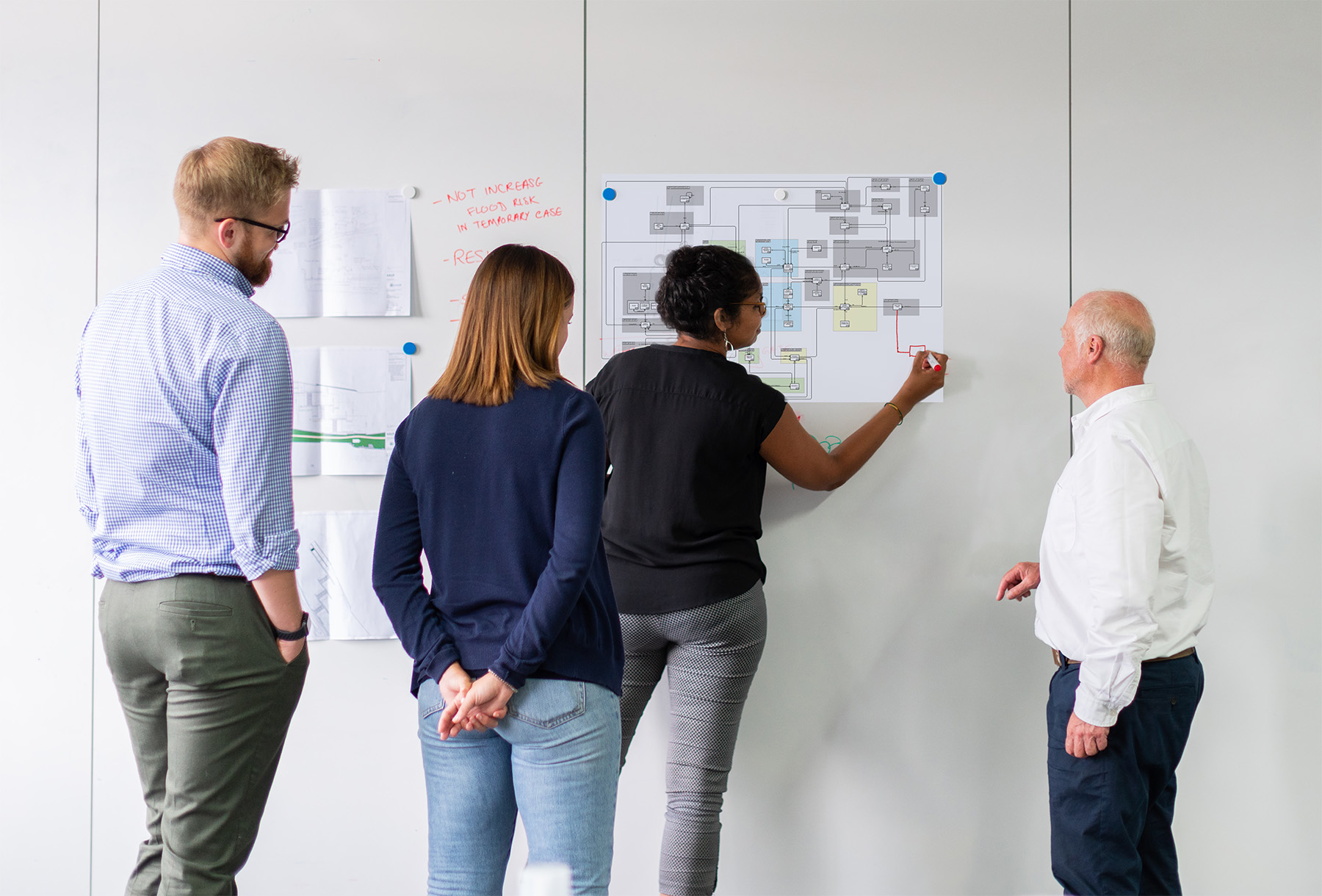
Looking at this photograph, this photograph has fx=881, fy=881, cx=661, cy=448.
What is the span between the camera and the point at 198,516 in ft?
4.34

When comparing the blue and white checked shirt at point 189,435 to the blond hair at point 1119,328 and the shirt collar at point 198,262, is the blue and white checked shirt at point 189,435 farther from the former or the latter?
the blond hair at point 1119,328

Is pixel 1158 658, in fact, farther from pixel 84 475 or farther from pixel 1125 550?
pixel 84 475

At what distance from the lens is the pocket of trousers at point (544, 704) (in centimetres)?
127

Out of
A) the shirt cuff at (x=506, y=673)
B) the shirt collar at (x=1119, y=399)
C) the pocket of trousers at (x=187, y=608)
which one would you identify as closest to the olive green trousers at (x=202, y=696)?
the pocket of trousers at (x=187, y=608)

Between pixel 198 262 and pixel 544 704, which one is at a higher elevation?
pixel 198 262

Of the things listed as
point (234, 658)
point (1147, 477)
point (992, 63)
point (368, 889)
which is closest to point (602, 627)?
point (234, 658)

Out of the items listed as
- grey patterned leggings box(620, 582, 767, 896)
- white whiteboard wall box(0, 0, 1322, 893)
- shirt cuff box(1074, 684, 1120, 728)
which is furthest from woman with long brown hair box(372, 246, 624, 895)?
white whiteboard wall box(0, 0, 1322, 893)

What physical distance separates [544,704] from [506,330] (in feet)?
1.79

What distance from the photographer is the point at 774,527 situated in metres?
2.25

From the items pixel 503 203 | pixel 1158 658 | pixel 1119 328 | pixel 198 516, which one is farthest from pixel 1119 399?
pixel 198 516

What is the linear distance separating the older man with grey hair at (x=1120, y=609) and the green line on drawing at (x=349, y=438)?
156cm

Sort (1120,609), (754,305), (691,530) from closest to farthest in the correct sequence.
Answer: (1120,609), (691,530), (754,305)

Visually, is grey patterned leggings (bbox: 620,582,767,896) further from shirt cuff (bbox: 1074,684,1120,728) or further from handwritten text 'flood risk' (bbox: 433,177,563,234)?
handwritten text 'flood risk' (bbox: 433,177,563,234)

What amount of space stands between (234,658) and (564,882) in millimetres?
892
